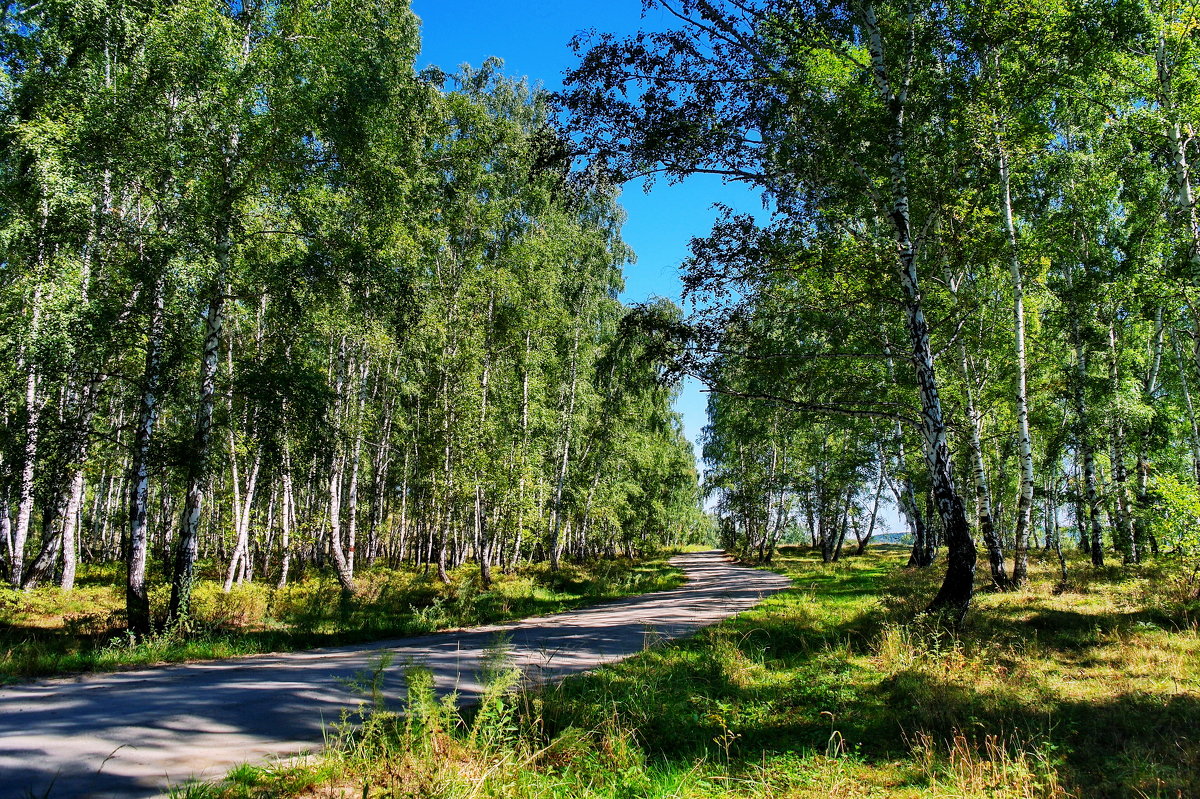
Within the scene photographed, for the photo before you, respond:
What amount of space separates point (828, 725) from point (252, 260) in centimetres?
1250

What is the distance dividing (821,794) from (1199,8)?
48.4 feet

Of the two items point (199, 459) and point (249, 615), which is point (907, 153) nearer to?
point (199, 459)

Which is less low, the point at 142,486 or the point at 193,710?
the point at 142,486

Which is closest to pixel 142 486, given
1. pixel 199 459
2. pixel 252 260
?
pixel 199 459

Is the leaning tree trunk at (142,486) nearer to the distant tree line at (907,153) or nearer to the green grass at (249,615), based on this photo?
the green grass at (249,615)

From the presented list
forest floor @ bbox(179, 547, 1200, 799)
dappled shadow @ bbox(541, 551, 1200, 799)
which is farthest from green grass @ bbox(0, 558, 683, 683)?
dappled shadow @ bbox(541, 551, 1200, 799)

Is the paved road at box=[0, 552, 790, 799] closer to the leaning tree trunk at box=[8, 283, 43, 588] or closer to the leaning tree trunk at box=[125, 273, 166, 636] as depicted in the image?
the leaning tree trunk at box=[125, 273, 166, 636]

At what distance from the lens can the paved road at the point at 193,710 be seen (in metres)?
3.76

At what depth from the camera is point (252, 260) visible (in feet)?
36.7

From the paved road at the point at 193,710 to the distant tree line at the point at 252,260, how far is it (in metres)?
3.21

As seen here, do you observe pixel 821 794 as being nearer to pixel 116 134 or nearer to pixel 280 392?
pixel 280 392

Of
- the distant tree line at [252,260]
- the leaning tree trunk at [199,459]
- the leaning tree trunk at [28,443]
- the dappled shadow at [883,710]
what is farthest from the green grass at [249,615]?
the dappled shadow at [883,710]

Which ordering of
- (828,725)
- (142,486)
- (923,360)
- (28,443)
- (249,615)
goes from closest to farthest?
(828,725) → (923,360) → (28,443) → (142,486) → (249,615)

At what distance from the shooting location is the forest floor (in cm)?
363
